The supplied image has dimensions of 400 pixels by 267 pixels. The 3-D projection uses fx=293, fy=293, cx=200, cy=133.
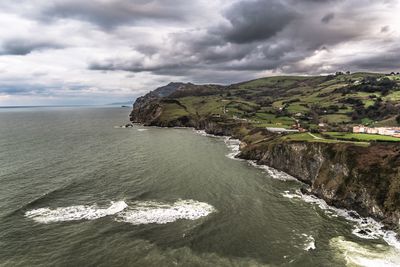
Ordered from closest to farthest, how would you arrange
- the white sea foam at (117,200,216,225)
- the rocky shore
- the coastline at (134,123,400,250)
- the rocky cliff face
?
the coastline at (134,123,400,250)
the white sea foam at (117,200,216,225)
the rocky cliff face
the rocky shore

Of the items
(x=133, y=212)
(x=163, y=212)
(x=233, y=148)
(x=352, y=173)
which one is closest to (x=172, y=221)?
(x=163, y=212)

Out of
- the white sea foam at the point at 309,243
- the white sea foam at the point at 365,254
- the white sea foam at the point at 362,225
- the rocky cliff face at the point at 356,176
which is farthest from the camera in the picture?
the rocky cliff face at the point at 356,176

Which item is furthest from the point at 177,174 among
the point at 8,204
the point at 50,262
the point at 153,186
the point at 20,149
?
the point at 20,149

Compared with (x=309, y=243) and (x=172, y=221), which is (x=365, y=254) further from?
(x=172, y=221)

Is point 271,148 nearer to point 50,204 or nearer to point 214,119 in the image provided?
point 50,204

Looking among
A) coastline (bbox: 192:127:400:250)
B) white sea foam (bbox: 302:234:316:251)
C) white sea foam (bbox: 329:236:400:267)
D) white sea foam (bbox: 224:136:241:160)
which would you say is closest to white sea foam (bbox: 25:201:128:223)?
white sea foam (bbox: 302:234:316:251)

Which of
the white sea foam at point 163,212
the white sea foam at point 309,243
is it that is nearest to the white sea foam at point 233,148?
the white sea foam at point 163,212

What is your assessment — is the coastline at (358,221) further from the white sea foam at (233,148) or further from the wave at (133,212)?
the white sea foam at (233,148)

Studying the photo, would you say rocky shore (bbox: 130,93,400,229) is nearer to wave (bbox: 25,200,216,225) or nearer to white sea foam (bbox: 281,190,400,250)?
white sea foam (bbox: 281,190,400,250)
